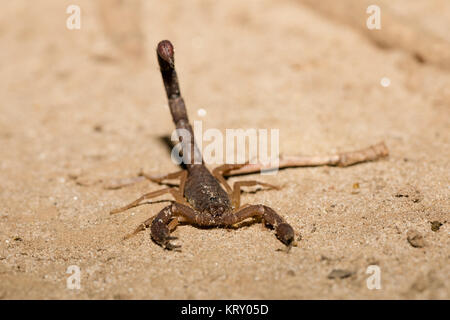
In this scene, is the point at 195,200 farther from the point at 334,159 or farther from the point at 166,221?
the point at 334,159

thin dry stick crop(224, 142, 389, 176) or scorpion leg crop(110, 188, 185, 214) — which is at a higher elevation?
thin dry stick crop(224, 142, 389, 176)

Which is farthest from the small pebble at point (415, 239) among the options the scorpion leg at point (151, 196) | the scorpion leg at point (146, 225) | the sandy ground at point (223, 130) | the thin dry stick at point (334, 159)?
the scorpion leg at point (151, 196)

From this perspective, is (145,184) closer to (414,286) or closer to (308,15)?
(414,286)

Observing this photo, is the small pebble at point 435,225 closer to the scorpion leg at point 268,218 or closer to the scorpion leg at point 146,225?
the scorpion leg at point 268,218

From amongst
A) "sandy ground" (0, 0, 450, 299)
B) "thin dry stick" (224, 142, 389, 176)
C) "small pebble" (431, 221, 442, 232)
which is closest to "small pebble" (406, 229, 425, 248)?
"sandy ground" (0, 0, 450, 299)

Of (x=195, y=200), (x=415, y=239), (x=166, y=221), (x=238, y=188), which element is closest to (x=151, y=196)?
(x=195, y=200)

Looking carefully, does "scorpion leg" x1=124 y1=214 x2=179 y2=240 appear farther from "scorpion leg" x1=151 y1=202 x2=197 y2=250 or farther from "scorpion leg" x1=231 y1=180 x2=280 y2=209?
"scorpion leg" x1=231 y1=180 x2=280 y2=209
